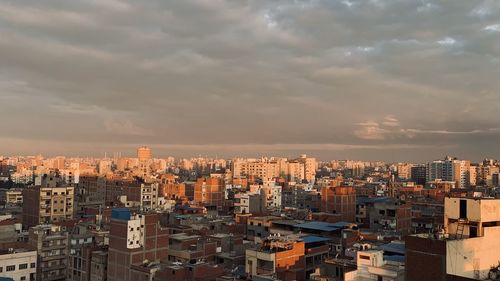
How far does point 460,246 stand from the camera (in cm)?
1903

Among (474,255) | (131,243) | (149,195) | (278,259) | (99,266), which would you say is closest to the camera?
(474,255)

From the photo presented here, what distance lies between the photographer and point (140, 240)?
3120cm

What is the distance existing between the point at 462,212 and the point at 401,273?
422 centimetres

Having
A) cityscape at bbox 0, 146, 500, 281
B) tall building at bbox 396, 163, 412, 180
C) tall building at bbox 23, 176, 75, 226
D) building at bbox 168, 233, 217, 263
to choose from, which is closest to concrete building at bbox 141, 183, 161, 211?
cityscape at bbox 0, 146, 500, 281

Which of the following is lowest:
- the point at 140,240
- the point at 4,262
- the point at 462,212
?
the point at 4,262

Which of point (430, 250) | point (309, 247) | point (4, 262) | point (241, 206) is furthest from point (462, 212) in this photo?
point (241, 206)

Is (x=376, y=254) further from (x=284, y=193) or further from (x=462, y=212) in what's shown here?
(x=284, y=193)

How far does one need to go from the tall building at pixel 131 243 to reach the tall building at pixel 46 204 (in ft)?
80.6

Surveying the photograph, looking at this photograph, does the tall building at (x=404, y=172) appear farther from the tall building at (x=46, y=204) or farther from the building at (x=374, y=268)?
the building at (x=374, y=268)

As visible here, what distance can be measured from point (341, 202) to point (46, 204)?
34.9 m

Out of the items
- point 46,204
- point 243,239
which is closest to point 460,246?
point 243,239

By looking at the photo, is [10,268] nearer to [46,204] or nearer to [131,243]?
[131,243]

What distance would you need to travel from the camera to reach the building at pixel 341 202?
5950 centimetres

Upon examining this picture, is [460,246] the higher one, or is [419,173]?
[419,173]
